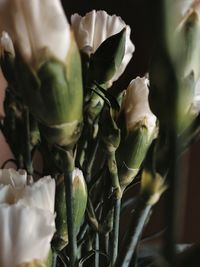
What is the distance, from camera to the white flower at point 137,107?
0.43 m

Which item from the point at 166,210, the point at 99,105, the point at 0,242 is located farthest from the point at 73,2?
the point at 166,210

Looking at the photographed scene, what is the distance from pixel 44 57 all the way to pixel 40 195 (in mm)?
114

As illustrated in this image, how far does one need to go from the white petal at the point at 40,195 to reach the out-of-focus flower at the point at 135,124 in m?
0.06

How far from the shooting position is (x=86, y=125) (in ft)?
1.59

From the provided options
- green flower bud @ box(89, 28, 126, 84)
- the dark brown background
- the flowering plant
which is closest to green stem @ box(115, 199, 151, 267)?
the flowering plant

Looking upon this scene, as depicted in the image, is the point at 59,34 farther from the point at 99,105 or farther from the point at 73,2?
the point at 73,2

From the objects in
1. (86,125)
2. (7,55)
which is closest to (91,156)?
(86,125)

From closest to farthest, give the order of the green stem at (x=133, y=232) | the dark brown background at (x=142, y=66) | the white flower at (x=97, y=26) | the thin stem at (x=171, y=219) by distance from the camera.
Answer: the thin stem at (x=171, y=219) → the green stem at (x=133, y=232) → the white flower at (x=97, y=26) → the dark brown background at (x=142, y=66)

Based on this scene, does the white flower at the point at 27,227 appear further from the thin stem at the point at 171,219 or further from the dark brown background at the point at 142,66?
the dark brown background at the point at 142,66

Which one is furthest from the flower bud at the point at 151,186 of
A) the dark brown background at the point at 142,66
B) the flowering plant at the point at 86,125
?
the dark brown background at the point at 142,66

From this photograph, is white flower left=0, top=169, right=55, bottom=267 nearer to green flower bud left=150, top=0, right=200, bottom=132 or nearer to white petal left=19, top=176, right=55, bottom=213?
white petal left=19, top=176, right=55, bottom=213

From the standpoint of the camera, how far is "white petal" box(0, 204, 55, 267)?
388 millimetres

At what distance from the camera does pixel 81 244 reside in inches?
19.4

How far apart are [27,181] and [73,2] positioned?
0.59 meters
